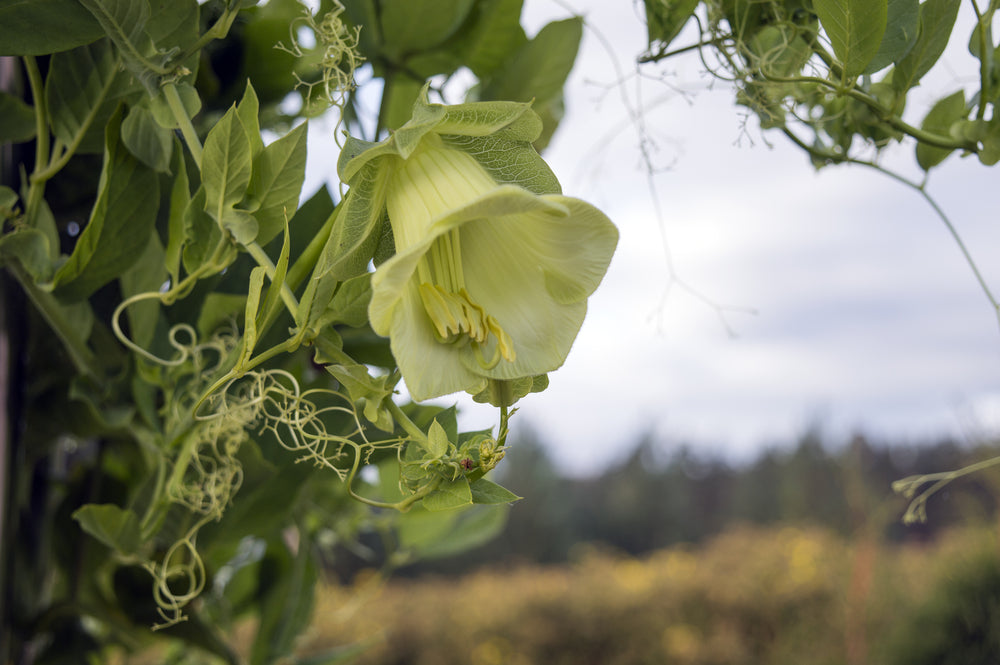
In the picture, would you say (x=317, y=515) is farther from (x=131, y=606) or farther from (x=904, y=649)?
(x=904, y=649)

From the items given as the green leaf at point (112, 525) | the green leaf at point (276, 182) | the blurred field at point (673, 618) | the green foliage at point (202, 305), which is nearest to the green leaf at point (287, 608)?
the green foliage at point (202, 305)

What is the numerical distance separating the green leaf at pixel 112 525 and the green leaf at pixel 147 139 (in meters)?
0.10

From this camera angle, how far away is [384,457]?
0.26 meters

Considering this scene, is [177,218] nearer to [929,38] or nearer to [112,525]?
[112,525]

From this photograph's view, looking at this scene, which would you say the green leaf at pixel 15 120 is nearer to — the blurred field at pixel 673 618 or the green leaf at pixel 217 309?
the green leaf at pixel 217 309

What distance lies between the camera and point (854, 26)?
0.18 metres

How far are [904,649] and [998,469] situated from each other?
0.79m

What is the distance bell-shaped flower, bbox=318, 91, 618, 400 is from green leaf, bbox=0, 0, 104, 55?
0.29 ft

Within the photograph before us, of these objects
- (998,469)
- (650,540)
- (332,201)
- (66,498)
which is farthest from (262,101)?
(650,540)

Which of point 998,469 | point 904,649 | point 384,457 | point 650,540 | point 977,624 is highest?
point 384,457

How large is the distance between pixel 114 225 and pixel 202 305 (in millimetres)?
50

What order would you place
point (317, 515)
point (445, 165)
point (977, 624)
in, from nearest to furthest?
1. point (445, 165)
2. point (317, 515)
3. point (977, 624)

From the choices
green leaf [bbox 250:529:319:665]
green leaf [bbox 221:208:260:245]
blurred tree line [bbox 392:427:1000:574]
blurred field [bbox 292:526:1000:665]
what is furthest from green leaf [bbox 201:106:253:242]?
blurred tree line [bbox 392:427:1000:574]

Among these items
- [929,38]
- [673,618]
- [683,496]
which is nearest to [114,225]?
[929,38]
